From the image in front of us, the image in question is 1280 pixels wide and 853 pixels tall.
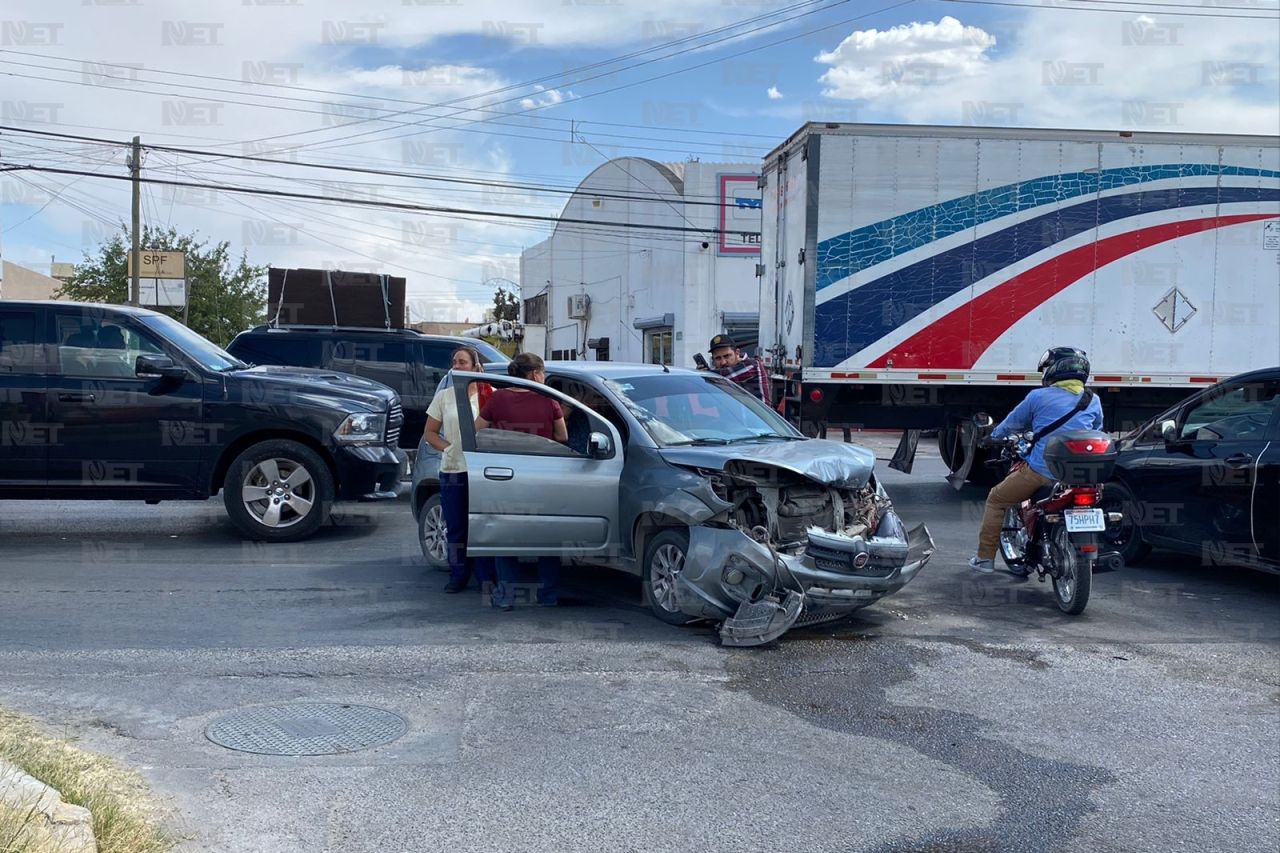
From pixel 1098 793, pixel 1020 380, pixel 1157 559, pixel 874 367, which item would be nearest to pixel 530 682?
pixel 1098 793

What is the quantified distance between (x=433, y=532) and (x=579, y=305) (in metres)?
39.3

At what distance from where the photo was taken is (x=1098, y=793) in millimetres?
4512

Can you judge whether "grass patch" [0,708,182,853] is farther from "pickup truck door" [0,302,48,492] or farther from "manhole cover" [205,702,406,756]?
"pickup truck door" [0,302,48,492]

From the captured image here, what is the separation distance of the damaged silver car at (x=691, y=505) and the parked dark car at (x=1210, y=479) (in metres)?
2.49

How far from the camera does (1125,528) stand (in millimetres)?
9234

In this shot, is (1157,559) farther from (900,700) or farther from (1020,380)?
(900,700)

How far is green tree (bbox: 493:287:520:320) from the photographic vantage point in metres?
75.1

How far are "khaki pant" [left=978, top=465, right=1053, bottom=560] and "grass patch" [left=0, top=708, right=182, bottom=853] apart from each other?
6104 millimetres

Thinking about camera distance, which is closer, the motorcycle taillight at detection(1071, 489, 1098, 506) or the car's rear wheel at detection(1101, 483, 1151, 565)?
the motorcycle taillight at detection(1071, 489, 1098, 506)

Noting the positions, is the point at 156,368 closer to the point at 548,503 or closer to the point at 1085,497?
the point at 548,503

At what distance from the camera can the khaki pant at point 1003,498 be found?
8031mm

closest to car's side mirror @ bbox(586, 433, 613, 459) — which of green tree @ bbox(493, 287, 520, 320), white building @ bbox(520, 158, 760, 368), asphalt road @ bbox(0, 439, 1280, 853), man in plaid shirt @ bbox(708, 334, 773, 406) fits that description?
asphalt road @ bbox(0, 439, 1280, 853)

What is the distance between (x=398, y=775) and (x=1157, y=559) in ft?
25.0

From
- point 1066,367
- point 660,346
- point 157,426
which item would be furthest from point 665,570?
point 660,346
